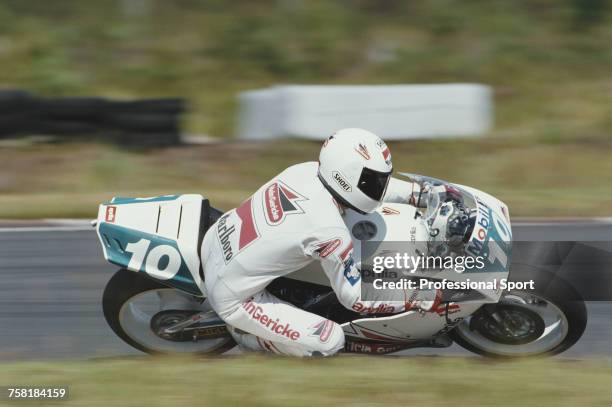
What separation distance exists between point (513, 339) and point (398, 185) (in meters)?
1.10

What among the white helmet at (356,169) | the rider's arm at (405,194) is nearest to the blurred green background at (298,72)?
the rider's arm at (405,194)

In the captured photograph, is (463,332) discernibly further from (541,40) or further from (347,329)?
(541,40)

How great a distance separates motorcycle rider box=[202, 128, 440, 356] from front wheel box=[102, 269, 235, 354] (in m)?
0.37

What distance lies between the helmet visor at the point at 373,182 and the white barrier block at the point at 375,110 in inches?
241

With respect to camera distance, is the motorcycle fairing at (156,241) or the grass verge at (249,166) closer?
the motorcycle fairing at (156,241)

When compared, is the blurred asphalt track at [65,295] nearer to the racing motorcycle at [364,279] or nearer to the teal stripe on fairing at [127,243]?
the racing motorcycle at [364,279]

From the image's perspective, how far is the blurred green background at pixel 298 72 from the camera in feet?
33.5

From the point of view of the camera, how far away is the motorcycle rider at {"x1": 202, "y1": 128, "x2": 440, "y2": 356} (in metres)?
4.45

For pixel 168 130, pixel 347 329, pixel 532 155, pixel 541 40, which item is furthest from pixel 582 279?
pixel 541 40

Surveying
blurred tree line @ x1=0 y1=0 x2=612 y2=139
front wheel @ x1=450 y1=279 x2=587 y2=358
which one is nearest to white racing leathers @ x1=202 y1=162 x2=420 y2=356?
front wheel @ x1=450 y1=279 x2=587 y2=358

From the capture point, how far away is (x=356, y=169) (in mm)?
4430

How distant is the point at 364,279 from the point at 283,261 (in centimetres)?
46

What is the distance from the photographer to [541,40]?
15.6m

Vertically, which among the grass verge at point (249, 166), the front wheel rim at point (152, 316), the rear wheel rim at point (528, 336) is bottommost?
the grass verge at point (249, 166)
